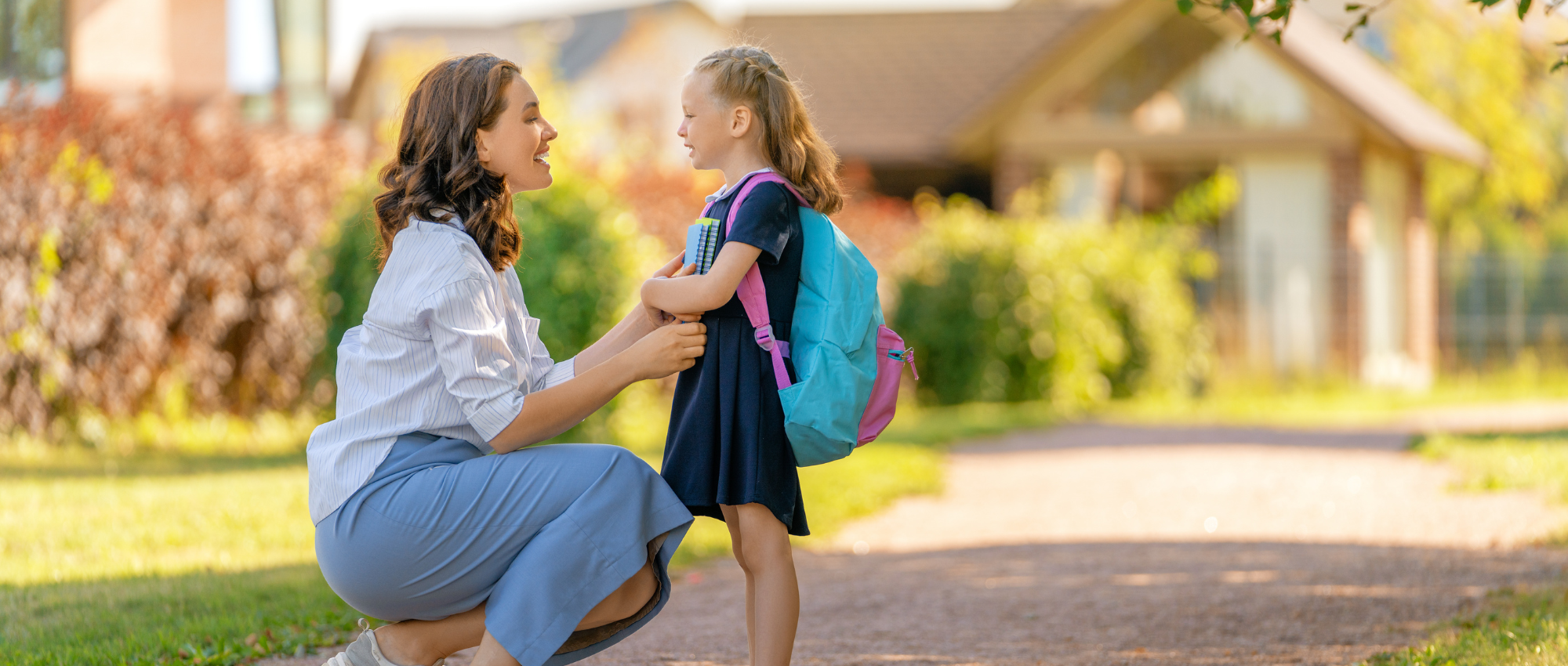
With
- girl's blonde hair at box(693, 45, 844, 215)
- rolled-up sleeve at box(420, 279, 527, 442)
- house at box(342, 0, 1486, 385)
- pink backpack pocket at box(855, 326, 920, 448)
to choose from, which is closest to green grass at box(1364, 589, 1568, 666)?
pink backpack pocket at box(855, 326, 920, 448)

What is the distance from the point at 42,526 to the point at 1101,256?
9.56 meters

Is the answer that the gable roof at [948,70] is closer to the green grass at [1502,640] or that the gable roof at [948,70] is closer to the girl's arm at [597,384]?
the green grass at [1502,640]

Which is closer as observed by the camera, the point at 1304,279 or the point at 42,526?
the point at 42,526

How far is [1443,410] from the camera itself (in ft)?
43.4

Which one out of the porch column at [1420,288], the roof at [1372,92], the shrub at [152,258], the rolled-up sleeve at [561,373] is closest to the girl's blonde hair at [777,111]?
the rolled-up sleeve at [561,373]

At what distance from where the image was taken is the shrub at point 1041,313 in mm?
12523

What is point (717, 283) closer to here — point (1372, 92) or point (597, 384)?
point (597, 384)

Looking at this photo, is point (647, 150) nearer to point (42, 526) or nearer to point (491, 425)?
point (42, 526)

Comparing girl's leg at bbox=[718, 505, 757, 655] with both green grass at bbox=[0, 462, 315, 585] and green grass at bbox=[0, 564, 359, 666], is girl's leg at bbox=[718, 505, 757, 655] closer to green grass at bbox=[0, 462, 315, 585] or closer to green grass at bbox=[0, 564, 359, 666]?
green grass at bbox=[0, 564, 359, 666]

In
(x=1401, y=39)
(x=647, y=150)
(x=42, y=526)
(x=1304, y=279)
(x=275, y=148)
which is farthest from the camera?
(x=1401, y=39)

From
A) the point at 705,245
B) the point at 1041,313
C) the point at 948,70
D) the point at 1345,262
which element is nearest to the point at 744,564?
the point at 705,245

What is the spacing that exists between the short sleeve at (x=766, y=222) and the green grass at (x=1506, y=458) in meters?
5.26

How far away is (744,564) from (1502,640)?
2.01m

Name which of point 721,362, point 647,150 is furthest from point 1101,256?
point 721,362
